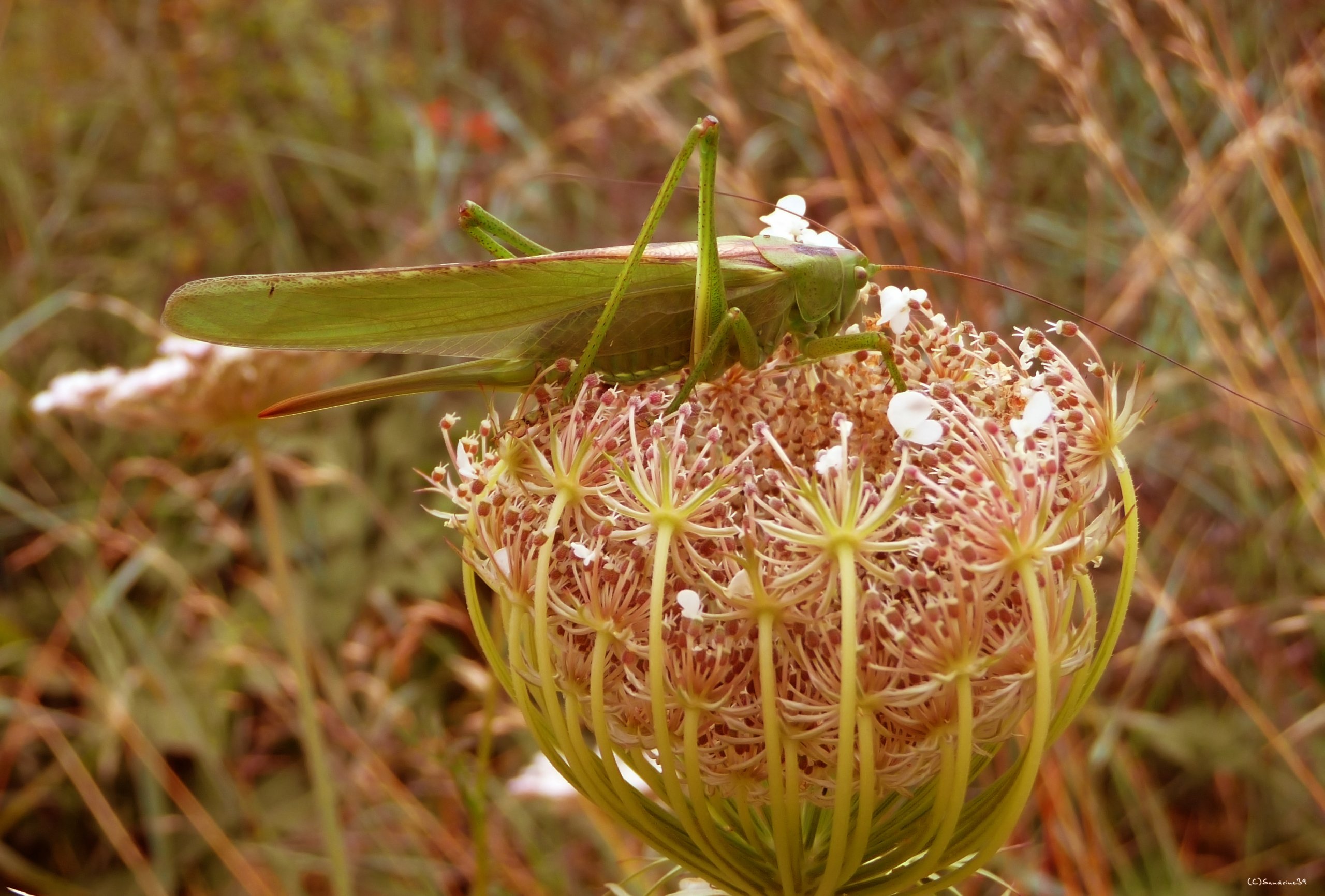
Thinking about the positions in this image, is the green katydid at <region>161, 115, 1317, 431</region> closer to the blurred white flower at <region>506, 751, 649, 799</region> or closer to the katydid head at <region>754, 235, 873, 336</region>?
the katydid head at <region>754, 235, 873, 336</region>

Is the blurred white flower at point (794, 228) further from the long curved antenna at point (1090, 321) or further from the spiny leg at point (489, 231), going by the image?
the spiny leg at point (489, 231)

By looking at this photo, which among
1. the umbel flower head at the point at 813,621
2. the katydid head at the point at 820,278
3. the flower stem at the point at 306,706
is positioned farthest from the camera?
the flower stem at the point at 306,706

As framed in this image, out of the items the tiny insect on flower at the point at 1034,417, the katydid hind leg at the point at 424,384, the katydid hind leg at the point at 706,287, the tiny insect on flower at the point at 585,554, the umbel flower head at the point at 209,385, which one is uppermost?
the katydid hind leg at the point at 706,287

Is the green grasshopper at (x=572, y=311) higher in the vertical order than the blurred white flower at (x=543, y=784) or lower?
higher

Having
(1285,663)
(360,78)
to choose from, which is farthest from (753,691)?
(360,78)

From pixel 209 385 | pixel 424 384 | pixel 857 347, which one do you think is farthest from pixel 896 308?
pixel 209 385

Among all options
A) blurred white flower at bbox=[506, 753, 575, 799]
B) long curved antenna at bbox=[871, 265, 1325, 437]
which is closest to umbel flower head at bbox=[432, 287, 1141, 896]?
long curved antenna at bbox=[871, 265, 1325, 437]

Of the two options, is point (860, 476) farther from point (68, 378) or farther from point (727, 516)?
point (68, 378)

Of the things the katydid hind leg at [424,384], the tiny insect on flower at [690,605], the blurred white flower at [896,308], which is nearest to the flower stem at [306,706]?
the katydid hind leg at [424,384]
